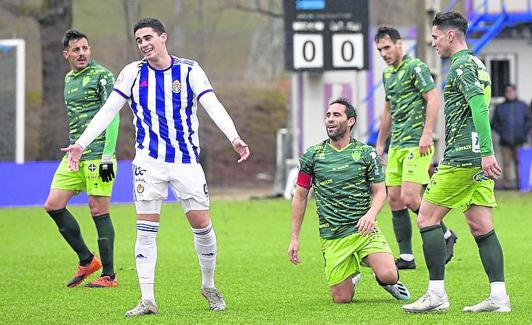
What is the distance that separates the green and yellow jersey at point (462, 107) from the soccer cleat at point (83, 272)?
11.7ft

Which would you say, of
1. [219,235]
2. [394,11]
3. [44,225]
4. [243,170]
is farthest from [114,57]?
[219,235]

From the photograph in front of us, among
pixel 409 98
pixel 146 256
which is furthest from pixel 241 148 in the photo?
pixel 409 98

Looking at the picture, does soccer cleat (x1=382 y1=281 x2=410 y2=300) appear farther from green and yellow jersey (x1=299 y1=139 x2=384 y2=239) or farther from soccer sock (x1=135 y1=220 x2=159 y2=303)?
soccer sock (x1=135 y1=220 x2=159 y2=303)

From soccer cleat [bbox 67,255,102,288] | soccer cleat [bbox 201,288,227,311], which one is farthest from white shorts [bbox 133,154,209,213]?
soccer cleat [bbox 67,255,102,288]

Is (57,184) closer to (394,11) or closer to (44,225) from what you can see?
(44,225)

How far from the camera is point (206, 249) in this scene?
8.77m

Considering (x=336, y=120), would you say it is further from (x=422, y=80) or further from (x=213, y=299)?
(x=422, y=80)

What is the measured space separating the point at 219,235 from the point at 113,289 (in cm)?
568

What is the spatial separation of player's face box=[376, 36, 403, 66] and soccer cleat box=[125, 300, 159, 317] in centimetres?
375

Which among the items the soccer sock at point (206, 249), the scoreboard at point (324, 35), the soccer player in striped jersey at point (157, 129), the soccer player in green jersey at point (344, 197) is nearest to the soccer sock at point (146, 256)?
Result: the soccer player in striped jersey at point (157, 129)

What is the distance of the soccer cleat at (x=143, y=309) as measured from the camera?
8398 mm

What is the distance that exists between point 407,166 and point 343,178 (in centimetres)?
217

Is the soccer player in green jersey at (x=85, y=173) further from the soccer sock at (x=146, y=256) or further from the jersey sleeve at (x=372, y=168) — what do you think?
the jersey sleeve at (x=372, y=168)

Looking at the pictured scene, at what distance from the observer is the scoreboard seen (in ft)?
73.0
